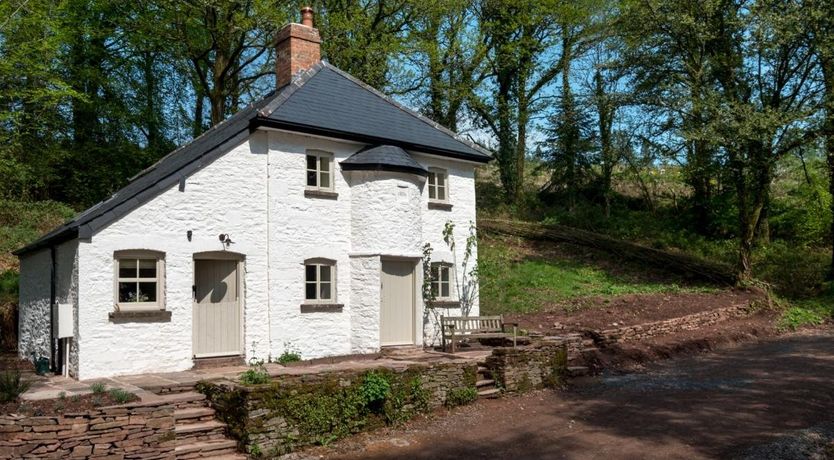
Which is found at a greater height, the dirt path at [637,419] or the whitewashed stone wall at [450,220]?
the whitewashed stone wall at [450,220]

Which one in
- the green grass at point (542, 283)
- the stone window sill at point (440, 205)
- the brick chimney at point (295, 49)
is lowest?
the green grass at point (542, 283)

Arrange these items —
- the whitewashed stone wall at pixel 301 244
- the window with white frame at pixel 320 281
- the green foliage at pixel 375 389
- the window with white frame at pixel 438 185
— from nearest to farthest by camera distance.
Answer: the green foliage at pixel 375 389 → the whitewashed stone wall at pixel 301 244 → the window with white frame at pixel 320 281 → the window with white frame at pixel 438 185

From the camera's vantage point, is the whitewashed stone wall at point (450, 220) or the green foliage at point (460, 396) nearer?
the green foliage at point (460, 396)

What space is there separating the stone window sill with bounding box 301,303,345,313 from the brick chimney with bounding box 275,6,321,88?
6.28 metres

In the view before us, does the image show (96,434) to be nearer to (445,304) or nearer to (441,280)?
(445,304)

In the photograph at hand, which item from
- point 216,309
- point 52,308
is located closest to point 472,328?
point 216,309

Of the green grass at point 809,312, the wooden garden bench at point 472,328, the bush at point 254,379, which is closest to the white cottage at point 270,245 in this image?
the wooden garden bench at point 472,328

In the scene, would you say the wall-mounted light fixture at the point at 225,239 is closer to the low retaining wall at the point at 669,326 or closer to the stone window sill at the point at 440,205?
the stone window sill at the point at 440,205

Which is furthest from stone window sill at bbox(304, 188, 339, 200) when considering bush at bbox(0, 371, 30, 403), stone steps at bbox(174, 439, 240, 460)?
bush at bbox(0, 371, 30, 403)

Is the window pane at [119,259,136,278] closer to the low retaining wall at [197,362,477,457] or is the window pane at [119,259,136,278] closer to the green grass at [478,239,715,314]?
the low retaining wall at [197,362,477,457]

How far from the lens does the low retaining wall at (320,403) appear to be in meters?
9.36

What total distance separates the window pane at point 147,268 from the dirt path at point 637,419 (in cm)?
510

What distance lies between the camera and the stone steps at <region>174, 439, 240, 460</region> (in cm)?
898

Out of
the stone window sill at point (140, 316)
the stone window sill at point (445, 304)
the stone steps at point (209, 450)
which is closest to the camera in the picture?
the stone steps at point (209, 450)
